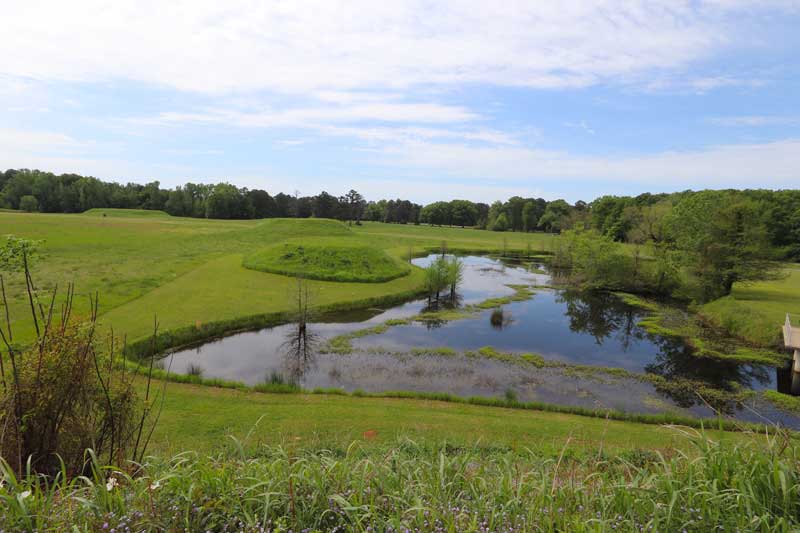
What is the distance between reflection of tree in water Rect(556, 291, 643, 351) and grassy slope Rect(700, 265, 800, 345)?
6.10 m

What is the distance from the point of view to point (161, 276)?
3638cm

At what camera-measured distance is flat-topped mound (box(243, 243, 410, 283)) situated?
41875 millimetres

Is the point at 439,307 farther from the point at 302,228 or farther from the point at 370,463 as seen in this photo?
the point at 302,228

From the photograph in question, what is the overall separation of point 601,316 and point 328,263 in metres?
27.4

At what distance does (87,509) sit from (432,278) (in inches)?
1456

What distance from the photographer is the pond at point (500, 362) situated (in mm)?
18984

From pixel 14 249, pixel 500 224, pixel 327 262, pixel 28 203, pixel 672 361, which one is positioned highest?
pixel 28 203

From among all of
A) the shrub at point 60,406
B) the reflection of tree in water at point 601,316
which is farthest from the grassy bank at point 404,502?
the reflection of tree in water at point 601,316

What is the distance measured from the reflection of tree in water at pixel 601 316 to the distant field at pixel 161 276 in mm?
15634

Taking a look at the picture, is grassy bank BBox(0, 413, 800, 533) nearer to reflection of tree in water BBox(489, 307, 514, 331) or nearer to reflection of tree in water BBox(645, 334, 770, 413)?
reflection of tree in water BBox(645, 334, 770, 413)

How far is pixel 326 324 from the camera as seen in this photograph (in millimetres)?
29188

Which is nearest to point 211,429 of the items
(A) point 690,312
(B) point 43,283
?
(B) point 43,283

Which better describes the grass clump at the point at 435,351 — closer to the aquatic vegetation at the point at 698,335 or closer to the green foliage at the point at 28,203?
the aquatic vegetation at the point at 698,335

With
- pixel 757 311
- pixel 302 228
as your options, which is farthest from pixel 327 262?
pixel 757 311
